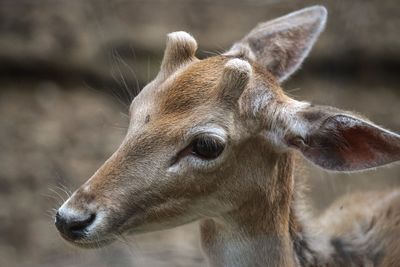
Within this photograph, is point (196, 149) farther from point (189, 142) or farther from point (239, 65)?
point (239, 65)

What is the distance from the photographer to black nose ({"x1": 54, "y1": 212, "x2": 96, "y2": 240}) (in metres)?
3.98

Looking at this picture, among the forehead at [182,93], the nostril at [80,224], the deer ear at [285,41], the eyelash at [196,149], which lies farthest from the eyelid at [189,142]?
the deer ear at [285,41]

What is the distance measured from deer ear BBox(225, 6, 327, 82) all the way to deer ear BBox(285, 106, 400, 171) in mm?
954

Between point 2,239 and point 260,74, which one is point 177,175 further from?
point 2,239

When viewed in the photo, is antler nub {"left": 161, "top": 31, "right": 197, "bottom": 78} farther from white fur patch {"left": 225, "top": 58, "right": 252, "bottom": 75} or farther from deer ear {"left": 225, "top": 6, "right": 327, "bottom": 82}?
deer ear {"left": 225, "top": 6, "right": 327, "bottom": 82}

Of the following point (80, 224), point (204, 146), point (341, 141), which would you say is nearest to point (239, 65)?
point (204, 146)

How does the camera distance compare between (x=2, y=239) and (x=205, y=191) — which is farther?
(x=2, y=239)

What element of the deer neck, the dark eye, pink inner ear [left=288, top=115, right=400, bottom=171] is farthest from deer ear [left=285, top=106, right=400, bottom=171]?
the dark eye

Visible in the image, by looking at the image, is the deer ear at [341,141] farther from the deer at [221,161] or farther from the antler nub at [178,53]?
the antler nub at [178,53]

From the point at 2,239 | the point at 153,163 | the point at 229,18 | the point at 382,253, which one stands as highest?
the point at 153,163

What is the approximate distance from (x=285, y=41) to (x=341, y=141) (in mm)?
1169

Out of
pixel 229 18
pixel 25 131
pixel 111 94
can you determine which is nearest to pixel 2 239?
pixel 25 131

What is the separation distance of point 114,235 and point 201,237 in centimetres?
59

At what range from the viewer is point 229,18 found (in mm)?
9773
